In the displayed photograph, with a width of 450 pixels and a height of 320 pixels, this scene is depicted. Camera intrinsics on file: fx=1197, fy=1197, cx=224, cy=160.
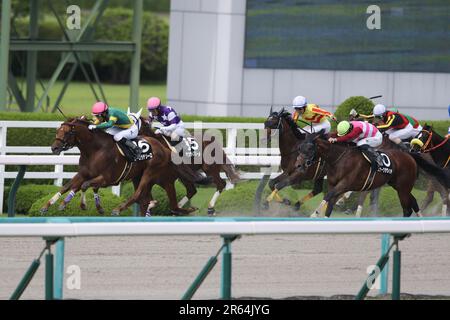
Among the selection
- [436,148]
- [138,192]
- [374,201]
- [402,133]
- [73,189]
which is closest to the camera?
[73,189]

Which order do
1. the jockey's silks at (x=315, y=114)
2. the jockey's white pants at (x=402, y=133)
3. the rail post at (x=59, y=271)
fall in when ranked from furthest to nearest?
the jockey's white pants at (x=402, y=133), the jockey's silks at (x=315, y=114), the rail post at (x=59, y=271)

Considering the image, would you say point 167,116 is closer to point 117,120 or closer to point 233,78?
point 117,120

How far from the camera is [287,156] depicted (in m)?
13.8

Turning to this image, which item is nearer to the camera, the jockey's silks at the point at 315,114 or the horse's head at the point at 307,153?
the horse's head at the point at 307,153

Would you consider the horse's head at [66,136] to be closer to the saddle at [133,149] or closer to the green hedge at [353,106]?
the saddle at [133,149]

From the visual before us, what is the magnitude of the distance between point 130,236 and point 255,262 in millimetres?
744

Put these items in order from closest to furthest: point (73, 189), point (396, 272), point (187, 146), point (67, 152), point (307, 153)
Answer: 1. point (396, 272)
2. point (73, 189)
3. point (307, 153)
4. point (187, 146)
5. point (67, 152)

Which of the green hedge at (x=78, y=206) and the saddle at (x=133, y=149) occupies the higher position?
the saddle at (x=133, y=149)

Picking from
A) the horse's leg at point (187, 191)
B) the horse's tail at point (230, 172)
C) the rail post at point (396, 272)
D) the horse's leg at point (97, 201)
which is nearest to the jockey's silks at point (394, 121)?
the horse's tail at point (230, 172)

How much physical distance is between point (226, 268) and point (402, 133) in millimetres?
8372

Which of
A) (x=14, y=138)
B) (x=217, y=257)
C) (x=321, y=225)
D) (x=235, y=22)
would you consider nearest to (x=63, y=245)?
(x=217, y=257)

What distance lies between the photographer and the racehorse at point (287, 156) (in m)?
13.6

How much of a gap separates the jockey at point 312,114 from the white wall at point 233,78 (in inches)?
160

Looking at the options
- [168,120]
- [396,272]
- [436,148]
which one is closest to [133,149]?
[168,120]
